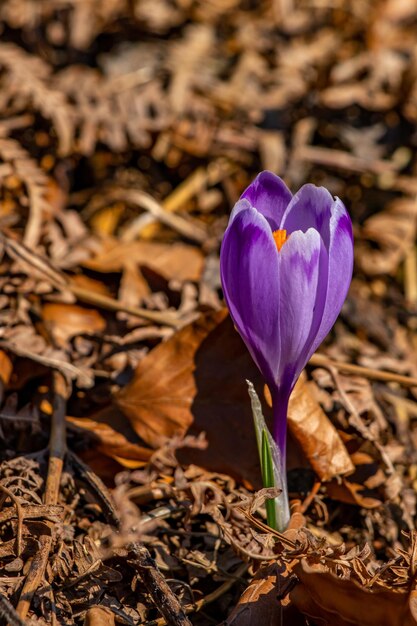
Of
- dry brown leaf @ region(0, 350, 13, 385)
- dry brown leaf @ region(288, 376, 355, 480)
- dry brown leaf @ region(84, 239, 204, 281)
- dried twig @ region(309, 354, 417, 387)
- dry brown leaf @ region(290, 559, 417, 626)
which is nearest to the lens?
dry brown leaf @ region(290, 559, 417, 626)

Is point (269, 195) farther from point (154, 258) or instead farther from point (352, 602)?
point (154, 258)

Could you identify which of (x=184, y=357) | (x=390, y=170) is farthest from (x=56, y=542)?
(x=390, y=170)

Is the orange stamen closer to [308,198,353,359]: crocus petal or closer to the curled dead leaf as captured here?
[308,198,353,359]: crocus petal

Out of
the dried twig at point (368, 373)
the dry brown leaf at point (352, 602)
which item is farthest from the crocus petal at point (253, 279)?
the dried twig at point (368, 373)

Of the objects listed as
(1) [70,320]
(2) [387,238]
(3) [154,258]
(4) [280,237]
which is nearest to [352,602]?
(4) [280,237]

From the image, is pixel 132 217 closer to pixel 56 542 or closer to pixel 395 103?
pixel 395 103

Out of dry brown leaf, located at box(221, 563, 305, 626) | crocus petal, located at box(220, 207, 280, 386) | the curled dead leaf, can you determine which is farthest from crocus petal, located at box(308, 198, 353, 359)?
dry brown leaf, located at box(221, 563, 305, 626)
